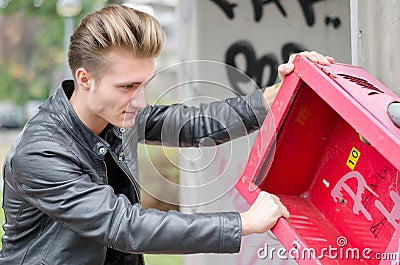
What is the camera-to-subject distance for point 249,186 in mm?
2215

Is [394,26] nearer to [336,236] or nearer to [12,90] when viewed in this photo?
[336,236]

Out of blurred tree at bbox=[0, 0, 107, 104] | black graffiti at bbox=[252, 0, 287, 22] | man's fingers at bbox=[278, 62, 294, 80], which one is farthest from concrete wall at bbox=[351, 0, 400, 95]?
blurred tree at bbox=[0, 0, 107, 104]

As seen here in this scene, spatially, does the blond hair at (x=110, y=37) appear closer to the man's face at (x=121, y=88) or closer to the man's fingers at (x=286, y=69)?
the man's face at (x=121, y=88)

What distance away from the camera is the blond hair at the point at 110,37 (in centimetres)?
197

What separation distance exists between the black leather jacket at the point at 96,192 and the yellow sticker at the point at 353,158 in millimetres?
332

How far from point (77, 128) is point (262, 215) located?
0.64 m

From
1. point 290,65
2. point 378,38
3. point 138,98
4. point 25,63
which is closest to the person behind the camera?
point 138,98

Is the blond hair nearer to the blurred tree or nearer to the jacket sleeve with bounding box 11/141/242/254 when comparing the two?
the jacket sleeve with bounding box 11/141/242/254

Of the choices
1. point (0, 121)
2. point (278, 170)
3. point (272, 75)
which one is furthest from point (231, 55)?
point (0, 121)

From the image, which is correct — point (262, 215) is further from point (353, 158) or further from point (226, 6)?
point (226, 6)

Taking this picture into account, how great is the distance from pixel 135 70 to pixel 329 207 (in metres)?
0.85

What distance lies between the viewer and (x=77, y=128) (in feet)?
6.93

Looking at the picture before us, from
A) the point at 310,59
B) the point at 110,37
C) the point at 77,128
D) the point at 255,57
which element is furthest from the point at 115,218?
the point at 255,57

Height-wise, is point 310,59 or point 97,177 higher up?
point 310,59
